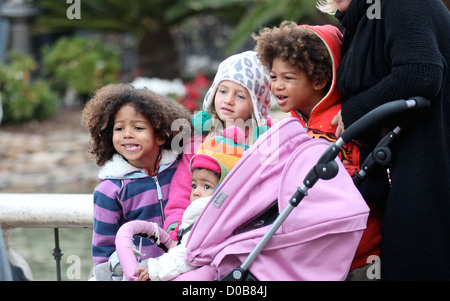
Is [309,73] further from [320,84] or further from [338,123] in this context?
[338,123]

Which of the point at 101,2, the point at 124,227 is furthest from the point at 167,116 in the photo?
the point at 101,2

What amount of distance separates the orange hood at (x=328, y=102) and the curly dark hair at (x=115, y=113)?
0.66m

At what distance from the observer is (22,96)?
11273 millimetres

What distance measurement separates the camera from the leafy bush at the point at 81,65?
12.4 metres

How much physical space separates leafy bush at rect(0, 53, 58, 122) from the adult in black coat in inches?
380

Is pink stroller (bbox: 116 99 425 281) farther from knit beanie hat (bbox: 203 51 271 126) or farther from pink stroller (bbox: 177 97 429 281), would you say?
knit beanie hat (bbox: 203 51 271 126)

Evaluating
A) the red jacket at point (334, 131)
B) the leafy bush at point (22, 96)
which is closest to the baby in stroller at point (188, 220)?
the red jacket at point (334, 131)

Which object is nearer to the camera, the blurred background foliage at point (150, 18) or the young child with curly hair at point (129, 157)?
the young child with curly hair at point (129, 157)

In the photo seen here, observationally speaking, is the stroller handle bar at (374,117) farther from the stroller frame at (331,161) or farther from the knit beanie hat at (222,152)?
the knit beanie hat at (222,152)

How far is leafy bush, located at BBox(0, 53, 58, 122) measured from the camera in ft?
36.7

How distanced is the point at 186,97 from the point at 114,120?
25.0 feet

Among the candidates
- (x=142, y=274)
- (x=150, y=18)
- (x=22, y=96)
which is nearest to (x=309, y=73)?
(x=142, y=274)

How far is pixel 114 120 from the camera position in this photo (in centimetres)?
295

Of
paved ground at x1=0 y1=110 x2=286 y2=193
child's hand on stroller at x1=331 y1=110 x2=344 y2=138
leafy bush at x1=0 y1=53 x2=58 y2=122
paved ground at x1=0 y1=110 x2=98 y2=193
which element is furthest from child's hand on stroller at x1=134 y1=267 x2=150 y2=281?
leafy bush at x1=0 y1=53 x2=58 y2=122
